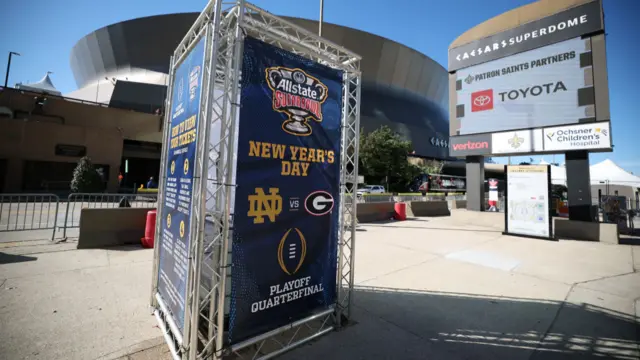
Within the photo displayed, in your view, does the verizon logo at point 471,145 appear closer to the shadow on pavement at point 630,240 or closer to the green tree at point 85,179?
the shadow on pavement at point 630,240

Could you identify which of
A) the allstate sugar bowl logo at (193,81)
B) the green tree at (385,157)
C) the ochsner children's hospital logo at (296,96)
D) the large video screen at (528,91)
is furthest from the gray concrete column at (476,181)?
the green tree at (385,157)

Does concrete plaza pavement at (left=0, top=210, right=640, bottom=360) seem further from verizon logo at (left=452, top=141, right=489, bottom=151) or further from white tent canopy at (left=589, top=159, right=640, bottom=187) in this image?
white tent canopy at (left=589, top=159, right=640, bottom=187)

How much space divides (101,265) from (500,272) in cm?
952

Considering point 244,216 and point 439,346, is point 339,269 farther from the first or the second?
point 244,216

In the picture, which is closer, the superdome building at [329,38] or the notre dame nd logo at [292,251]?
the notre dame nd logo at [292,251]

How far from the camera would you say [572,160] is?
41.3 feet

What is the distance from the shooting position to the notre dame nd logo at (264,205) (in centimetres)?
332

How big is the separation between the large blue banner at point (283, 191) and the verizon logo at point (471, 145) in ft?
45.6

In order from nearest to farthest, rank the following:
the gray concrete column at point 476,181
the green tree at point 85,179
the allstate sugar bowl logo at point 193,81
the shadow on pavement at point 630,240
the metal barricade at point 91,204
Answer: the allstate sugar bowl logo at point 193,81
the metal barricade at point 91,204
the shadow on pavement at point 630,240
the gray concrete column at point 476,181
the green tree at point 85,179

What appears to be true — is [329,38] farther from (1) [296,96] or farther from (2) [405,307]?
(2) [405,307]

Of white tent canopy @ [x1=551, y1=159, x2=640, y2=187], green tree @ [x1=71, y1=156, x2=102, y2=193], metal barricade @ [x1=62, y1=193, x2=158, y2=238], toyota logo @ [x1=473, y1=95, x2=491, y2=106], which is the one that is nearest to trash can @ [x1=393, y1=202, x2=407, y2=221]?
toyota logo @ [x1=473, y1=95, x2=491, y2=106]

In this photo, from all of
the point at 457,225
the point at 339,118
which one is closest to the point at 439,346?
the point at 339,118

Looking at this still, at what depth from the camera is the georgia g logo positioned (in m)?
3.89

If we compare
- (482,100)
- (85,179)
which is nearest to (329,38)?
(482,100)
